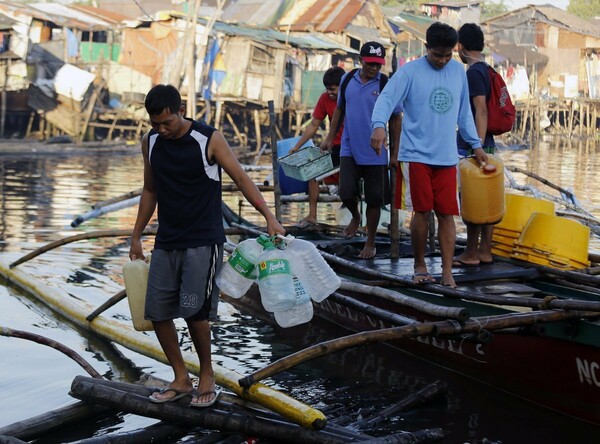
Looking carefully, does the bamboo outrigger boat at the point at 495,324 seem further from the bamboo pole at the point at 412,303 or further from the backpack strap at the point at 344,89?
the backpack strap at the point at 344,89

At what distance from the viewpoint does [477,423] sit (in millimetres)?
5695

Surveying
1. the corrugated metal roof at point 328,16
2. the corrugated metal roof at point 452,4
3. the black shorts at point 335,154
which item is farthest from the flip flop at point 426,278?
the corrugated metal roof at point 452,4

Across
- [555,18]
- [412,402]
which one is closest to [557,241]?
[412,402]

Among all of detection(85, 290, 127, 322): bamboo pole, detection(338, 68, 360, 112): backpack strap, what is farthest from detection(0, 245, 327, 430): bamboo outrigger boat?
detection(338, 68, 360, 112): backpack strap

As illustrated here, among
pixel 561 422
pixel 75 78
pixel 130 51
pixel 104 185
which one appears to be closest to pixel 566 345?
pixel 561 422

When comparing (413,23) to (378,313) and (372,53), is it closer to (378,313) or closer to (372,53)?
(372,53)

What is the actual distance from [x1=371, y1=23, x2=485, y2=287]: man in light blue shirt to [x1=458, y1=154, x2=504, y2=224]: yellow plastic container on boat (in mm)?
351

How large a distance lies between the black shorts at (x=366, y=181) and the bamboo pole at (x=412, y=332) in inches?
104

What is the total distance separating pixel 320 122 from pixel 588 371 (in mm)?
4477

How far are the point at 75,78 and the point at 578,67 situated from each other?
106 ft

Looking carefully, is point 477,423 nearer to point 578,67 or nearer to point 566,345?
point 566,345

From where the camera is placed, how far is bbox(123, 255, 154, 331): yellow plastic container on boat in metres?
5.01

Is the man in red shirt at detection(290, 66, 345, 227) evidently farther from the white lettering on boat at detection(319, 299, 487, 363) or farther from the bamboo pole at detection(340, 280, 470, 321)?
the bamboo pole at detection(340, 280, 470, 321)

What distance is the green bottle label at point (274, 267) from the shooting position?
4859 millimetres
